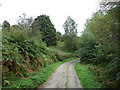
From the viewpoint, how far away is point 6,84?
446 cm

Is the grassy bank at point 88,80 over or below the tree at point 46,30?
below

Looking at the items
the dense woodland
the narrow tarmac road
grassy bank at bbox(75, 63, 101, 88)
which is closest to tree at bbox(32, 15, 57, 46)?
the dense woodland

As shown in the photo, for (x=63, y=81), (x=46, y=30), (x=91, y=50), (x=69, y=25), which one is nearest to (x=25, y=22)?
(x=46, y=30)

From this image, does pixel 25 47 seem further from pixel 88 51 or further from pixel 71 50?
pixel 71 50

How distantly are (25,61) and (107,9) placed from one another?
6947 millimetres

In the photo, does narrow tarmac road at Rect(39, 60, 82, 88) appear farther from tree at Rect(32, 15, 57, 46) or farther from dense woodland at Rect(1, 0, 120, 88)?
tree at Rect(32, 15, 57, 46)

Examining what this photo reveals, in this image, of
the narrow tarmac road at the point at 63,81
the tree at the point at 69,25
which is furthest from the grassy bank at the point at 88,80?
the tree at the point at 69,25

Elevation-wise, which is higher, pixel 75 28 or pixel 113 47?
pixel 75 28

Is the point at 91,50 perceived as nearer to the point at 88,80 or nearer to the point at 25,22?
the point at 88,80

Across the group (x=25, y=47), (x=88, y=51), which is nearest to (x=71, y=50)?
(x=88, y=51)

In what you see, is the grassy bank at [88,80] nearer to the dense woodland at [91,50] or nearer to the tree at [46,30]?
the dense woodland at [91,50]

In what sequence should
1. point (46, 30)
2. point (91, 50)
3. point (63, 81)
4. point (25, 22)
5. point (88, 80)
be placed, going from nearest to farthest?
point (88, 80), point (63, 81), point (91, 50), point (25, 22), point (46, 30)

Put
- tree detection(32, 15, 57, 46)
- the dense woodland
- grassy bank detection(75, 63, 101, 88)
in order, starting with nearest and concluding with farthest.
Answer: the dense woodland → grassy bank detection(75, 63, 101, 88) → tree detection(32, 15, 57, 46)

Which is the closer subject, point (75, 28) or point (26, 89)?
point (26, 89)
